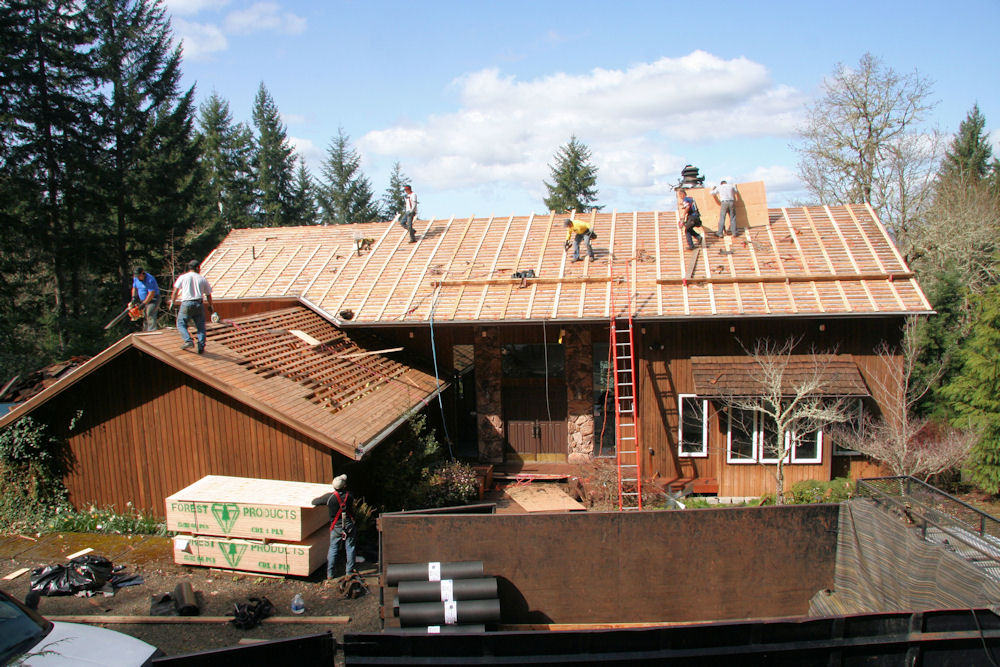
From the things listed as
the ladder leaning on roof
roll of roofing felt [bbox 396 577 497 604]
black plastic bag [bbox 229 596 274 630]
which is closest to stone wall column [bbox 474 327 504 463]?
the ladder leaning on roof

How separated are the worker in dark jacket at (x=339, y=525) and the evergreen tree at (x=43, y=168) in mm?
16868

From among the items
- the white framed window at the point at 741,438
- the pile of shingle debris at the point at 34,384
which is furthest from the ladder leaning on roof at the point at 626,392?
the pile of shingle debris at the point at 34,384

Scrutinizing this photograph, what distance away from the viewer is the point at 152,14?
1098 inches

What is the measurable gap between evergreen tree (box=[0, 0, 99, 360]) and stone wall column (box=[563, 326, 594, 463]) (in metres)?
17.5

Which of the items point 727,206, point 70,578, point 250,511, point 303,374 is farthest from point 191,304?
point 727,206

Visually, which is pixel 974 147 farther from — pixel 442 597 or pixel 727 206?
pixel 442 597

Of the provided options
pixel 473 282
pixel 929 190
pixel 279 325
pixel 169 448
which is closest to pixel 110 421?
pixel 169 448

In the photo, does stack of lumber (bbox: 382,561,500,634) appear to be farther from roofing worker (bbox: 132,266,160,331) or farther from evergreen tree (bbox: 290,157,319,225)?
evergreen tree (bbox: 290,157,319,225)

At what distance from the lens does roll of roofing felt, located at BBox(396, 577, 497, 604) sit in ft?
22.3

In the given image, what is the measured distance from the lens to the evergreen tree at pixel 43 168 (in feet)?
70.0

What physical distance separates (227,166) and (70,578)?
39.3 m

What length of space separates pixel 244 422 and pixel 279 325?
357cm

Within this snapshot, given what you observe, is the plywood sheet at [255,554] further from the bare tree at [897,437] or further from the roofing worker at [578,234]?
the bare tree at [897,437]

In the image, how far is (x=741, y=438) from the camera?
13062 millimetres
